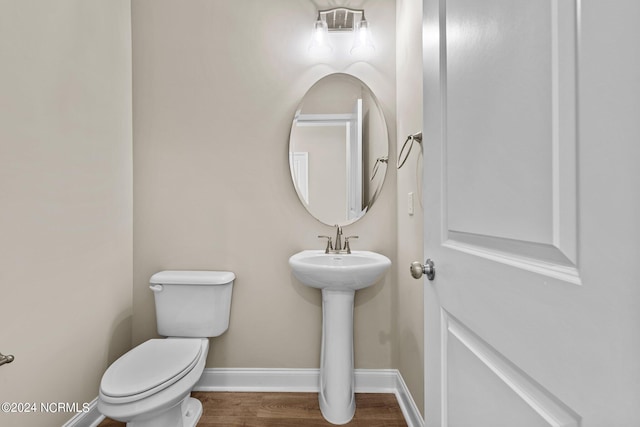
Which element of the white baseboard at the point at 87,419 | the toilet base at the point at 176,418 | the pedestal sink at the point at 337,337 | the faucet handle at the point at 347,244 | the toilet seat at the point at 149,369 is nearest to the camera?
the toilet seat at the point at 149,369

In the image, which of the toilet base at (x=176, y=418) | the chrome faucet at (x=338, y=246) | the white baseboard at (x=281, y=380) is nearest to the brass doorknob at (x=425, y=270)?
the chrome faucet at (x=338, y=246)

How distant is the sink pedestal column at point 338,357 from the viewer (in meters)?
1.65

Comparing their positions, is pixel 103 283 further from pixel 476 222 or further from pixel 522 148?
pixel 522 148

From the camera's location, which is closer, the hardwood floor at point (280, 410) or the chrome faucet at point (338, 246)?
the hardwood floor at point (280, 410)

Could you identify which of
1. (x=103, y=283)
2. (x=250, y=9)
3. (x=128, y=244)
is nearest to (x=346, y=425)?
(x=103, y=283)

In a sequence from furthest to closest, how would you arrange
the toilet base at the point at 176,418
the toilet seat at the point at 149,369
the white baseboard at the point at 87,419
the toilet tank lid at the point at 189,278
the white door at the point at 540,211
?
the toilet tank lid at the point at 189,278 < the white baseboard at the point at 87,419 < the toilet base at the point at 176,418 < the toilet seat at the point at 149,369 < the white door at the point at 540,211

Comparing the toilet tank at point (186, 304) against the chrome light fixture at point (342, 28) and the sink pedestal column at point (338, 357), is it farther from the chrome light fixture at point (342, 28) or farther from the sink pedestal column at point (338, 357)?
the chrome light fixture at point (342, 28)

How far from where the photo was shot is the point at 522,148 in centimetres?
51

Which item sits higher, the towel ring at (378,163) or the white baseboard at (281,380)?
the towel ring at (378,163)

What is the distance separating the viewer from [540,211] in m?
0.47

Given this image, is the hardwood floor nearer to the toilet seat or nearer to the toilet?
the toilet

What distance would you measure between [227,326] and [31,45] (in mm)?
1534

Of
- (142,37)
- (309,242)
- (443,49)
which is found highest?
(142,37)

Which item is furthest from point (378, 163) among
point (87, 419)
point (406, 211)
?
point (87, 419)
